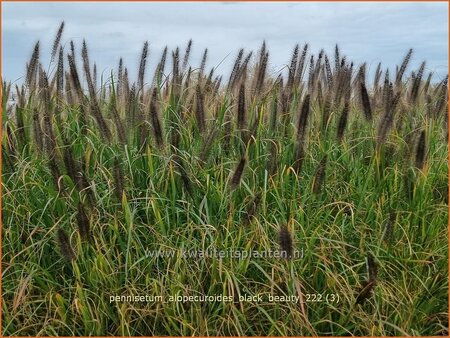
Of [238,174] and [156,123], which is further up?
[156,123]

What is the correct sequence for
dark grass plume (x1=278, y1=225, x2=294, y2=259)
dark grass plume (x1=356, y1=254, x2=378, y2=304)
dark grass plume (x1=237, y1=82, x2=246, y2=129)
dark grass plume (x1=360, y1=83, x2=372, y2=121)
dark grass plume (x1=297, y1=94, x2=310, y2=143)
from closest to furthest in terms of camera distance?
1. dark grass plume (x1=278, y1=225, x2=294, y2=259)
2. dark grass plume (x1=356, y1=254, x2=378, y2=304)
3. dark grass plume (x1=297, y1=94, x2=310, y2=143)
4. dark grass plume (x1=237, y1=82, x2=246, y2=129)
5. dark grass plume (x1=360, y1=83, x2=372, y2=121)

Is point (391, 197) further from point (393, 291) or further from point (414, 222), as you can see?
point (393, 291)

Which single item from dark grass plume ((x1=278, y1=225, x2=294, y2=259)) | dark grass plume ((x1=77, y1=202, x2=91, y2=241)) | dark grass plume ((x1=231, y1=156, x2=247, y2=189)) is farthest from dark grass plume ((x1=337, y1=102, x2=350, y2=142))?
dark grass plume ((x1=77, y1=202, x2=91, y2=241))

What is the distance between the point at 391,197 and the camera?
355 centimetres

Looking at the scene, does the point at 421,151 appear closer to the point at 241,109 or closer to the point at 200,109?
the point at 241,109

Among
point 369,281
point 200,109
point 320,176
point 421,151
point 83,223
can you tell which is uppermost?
point 200,109

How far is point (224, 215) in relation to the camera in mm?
3400

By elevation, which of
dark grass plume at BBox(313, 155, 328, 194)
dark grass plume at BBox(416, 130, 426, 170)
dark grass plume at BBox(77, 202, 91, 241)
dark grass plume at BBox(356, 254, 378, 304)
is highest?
dark grass plume at BBox(416, 130, 426, 170)

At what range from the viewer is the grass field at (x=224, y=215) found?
3186mm

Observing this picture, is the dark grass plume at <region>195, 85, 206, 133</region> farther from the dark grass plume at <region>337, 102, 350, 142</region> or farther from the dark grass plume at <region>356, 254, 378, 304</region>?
the dark grass plume at <region>356, 254, 378, 304</region>

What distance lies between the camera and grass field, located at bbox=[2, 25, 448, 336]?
10.5 ft

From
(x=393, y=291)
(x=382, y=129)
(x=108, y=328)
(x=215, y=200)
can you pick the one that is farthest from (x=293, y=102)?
(x=108, y=328)

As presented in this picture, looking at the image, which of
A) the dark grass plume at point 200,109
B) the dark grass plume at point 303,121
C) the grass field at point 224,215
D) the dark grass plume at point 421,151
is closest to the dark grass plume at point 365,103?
the grass field at point 224,215

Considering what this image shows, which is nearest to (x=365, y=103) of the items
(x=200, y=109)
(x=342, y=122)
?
(x=342, y=122)
